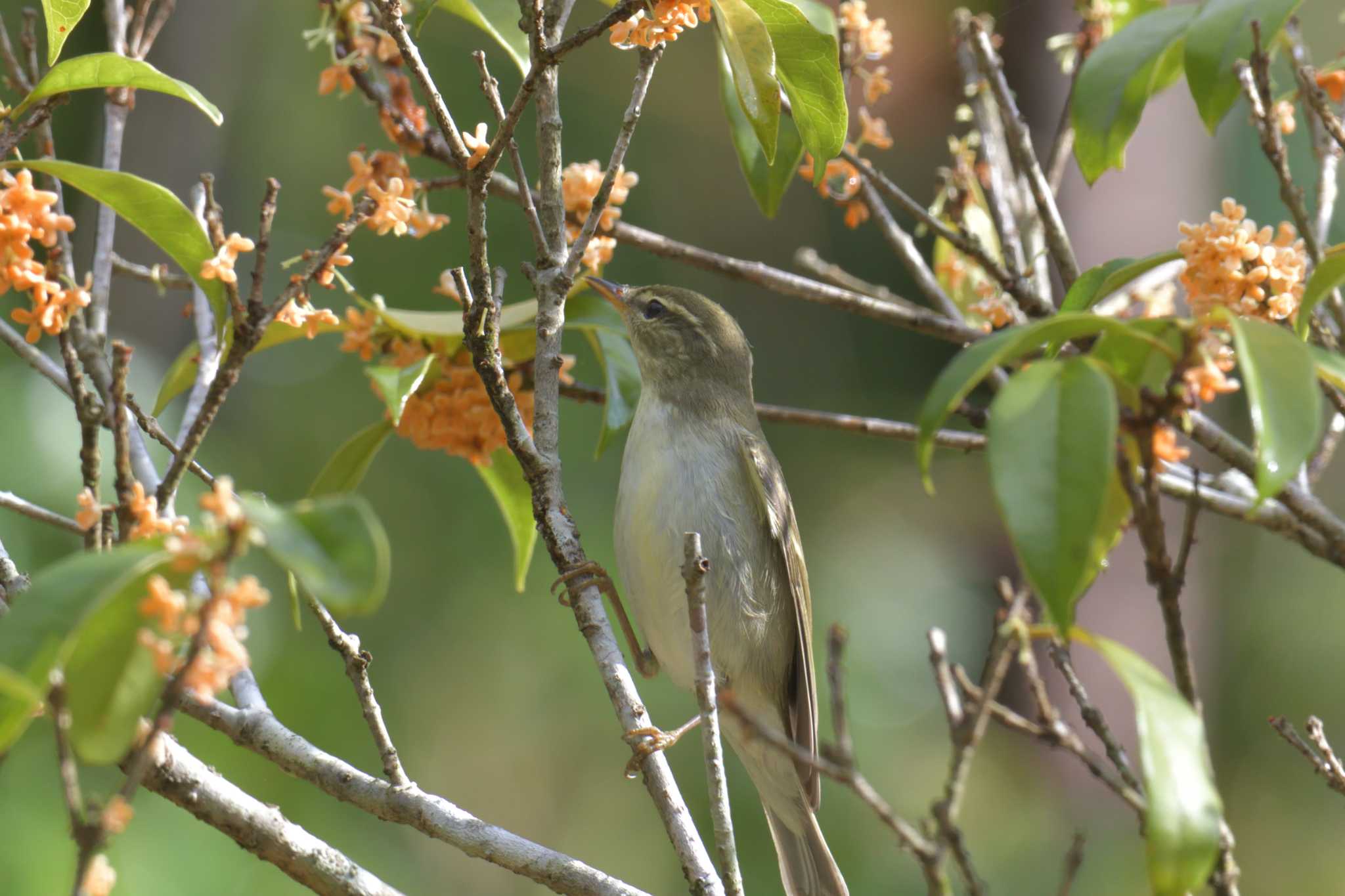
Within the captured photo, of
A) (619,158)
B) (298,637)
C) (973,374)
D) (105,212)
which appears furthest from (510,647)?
(973,374)

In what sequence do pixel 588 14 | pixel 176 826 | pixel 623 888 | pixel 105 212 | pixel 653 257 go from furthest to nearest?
pixel 653 257
pixel 588 14
pixel 176 826
pixel 105 212
pixel 623 888

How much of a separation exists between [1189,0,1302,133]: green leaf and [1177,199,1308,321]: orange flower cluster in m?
0.23

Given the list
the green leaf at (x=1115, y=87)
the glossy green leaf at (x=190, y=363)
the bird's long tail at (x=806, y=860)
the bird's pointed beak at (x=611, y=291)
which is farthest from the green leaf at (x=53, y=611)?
the bird's long tail at (x=806, y=860)

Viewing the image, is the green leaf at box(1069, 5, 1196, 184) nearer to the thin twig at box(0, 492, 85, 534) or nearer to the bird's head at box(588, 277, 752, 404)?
the bird's head at box(588, 277, 752, 404)

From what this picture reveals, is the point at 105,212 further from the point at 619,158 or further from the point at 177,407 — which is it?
the point at 177,407

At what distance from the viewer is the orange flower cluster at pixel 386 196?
84.8 inches

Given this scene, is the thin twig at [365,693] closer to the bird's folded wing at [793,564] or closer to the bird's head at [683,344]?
the bird's folded wing at [793,564]

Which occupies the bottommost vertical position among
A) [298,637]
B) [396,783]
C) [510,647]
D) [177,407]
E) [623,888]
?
[510,647]

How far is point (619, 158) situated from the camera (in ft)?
7.78

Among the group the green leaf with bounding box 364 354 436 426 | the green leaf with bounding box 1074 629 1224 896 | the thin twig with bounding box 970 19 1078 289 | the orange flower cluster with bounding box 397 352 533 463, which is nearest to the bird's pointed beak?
the orange flower cluster with bounding box 397 352 533 463

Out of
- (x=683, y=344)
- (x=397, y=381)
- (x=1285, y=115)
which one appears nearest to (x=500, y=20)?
(x=397, y=381)

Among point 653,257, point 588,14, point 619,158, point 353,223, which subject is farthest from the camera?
point 653,257

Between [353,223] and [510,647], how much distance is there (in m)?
4.88

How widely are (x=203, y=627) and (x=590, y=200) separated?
196 cm
